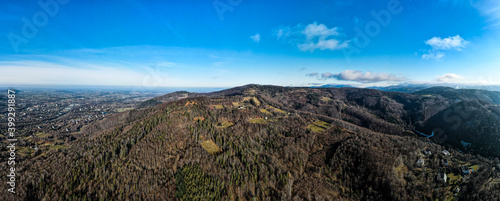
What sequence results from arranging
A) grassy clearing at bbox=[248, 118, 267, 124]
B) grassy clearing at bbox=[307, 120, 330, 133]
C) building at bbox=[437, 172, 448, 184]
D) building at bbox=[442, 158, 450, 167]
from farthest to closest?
1. grassy clearing at bbox=[248, 118, 267, 124]
2. grassy clearing at bbox=[307, 120, 330, 133]
3. building at bbox=[442, 158, 450, 167]
4. building at bbox=[437, 172, 448, 184]

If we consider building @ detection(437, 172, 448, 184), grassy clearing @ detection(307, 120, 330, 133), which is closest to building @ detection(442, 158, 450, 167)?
building @ detection(437, 172, 448, 184)

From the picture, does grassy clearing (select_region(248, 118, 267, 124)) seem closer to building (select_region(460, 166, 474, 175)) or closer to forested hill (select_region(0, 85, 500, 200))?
forested hill (select_region(0, 85, 500, 200))

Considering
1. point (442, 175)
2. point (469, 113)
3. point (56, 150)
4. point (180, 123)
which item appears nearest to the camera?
point (442, 175)

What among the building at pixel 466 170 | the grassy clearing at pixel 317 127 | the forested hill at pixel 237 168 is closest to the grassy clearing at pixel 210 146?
the forested hill at pixel 237 168

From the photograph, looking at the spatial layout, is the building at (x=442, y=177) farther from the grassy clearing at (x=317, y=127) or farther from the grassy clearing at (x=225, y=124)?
the grassy clearing at (x=225, y=124)

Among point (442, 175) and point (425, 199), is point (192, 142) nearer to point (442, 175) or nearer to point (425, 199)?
point (425, 199)

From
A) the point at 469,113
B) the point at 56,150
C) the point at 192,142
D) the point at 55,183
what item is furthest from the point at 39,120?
the point at 469,113

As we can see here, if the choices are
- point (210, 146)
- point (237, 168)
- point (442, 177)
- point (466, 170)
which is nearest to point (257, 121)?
point (210, 146)

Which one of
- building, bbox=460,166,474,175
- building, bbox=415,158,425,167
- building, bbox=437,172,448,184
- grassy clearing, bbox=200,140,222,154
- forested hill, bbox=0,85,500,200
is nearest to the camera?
forested hill, bbox=0,85,500,200

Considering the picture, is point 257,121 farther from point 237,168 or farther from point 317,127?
point 237,168
